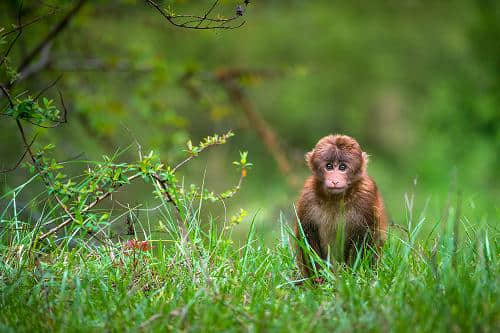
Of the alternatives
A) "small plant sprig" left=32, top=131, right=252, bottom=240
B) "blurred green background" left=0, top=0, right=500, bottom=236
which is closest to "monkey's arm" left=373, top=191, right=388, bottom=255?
"small plant sprig" left=32, top=131, right=252, bottom=240

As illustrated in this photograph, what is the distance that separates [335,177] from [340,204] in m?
0.20

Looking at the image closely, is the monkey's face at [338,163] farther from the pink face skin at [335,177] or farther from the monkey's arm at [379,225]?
the monkey's arm at [379,225]

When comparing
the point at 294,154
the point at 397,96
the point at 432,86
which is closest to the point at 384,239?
the point at 294,154

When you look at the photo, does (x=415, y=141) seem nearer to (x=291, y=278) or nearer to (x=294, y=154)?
(x=294, y=154)

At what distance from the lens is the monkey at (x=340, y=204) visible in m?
4.94

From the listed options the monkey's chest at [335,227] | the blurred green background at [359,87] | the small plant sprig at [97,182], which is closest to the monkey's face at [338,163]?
the monkey's chest at [335,227]

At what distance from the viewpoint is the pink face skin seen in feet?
16.1

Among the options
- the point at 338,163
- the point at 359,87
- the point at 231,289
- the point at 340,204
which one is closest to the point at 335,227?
the point at 340,204

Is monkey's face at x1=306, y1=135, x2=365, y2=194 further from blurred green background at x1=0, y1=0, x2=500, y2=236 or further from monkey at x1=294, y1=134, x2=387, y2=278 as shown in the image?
blurred green background at x1=0, y1=0, x2=500, y2=236

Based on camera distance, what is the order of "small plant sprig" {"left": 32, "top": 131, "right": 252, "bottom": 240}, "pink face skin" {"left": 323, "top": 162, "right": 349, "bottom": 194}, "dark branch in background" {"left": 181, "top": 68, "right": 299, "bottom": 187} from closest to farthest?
1. "small plant sprig" {"left": 32, "top": 131, "right": 252, "bottom": 240}
2. "pink face skin" {"left": 323, "top": 162, "right": 349, "bottom": 194}
3. "dark branch in background" {"left": 181, "top": 68, "right": 299, "bottom": 187}

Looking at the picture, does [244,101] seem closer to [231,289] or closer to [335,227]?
[335,227]

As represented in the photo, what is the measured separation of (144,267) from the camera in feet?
14.0

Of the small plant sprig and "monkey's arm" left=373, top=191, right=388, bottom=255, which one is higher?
the small plant sprig

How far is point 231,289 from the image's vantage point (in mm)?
Result: 4031
